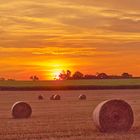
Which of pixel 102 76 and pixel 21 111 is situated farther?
pixel 102 76

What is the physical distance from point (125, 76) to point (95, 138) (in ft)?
307

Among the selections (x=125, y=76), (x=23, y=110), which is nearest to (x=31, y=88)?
(x=125, y=76)

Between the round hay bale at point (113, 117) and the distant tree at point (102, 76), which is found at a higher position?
the distant tree at point (102, 76)

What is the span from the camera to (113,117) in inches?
803

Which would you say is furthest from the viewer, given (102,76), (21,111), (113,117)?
(102,76)

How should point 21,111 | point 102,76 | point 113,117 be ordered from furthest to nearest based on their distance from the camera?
point 102,76, point 21,111, point 113,117

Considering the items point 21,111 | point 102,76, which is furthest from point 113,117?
point 102,76

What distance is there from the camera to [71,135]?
1730 cm

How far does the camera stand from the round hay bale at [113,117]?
1957 cm

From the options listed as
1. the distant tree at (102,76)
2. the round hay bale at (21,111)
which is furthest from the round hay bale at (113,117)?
the distant tree at (102,76)

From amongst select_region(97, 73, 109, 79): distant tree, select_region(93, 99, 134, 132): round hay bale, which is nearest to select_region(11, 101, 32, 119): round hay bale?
select_region(93, 99, 134, 132): round hay bale

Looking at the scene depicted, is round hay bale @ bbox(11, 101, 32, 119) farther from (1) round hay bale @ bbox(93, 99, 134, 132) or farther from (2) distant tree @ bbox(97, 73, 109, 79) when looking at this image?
(2) distant tree @ bbox(97, 73, 109, 79)

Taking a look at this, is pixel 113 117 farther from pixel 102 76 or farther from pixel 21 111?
pixel 102 76

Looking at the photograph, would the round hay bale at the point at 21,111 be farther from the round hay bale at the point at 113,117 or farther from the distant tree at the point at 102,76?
the distant tree at the point at 102,76
